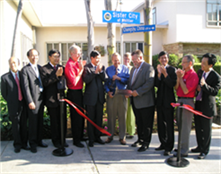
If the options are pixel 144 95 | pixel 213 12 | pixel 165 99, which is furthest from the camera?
pixel 213 12

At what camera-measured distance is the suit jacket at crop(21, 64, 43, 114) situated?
13.6ft

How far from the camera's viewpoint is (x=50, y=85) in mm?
4395

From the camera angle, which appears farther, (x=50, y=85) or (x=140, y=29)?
(x=140, y=29)

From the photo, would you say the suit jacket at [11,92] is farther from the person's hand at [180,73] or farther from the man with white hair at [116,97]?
the person's hand at [180,73]

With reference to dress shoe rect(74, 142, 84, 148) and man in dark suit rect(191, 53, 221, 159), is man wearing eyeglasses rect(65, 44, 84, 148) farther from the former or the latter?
man in dark suit rect(191, 53, 221, 159)

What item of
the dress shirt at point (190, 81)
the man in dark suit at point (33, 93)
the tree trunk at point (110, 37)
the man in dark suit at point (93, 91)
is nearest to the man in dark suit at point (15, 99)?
the man in dark suit at point (33, 93)

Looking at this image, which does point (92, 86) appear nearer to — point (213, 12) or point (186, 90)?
point (186, 90)

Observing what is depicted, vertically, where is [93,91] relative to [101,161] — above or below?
above

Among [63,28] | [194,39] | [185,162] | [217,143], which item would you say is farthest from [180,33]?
[185,162]

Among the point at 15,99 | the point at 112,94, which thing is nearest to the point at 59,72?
the point at 15,99

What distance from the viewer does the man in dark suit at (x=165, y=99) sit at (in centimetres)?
408

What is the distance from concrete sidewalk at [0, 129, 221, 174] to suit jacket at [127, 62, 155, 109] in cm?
102

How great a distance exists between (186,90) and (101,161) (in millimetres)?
2085

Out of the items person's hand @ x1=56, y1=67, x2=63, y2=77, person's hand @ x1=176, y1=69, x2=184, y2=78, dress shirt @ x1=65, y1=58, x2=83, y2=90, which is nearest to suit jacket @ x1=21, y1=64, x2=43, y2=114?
person's hand @ x1=56, y1=67, x2=63, y2=77
